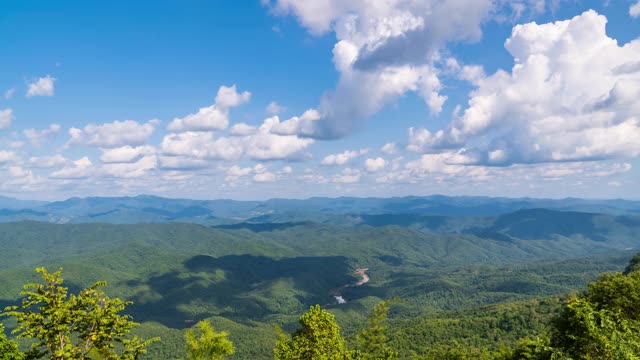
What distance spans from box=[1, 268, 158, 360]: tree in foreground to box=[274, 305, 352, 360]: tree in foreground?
18.2 metres

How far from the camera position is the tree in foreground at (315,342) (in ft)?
155

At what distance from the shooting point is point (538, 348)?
1564 inches

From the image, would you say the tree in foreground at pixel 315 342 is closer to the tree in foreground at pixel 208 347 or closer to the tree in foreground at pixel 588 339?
the tree in foreground at pixel 208 347

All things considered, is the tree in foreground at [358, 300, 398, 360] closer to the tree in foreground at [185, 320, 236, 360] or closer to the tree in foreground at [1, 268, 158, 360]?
the tree in foreground at [185, 320, 236, 360]

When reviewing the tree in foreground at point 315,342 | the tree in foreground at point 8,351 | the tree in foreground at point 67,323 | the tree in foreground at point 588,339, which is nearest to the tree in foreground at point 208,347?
the tree in foreground at point 315,342

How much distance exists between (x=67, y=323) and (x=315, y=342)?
2568 centimetres

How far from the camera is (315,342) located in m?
47.6

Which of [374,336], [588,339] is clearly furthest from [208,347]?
[588,339]

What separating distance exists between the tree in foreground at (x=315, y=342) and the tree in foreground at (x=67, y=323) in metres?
18.2

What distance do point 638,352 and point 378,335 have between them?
27365mm

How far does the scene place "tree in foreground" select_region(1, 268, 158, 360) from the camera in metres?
31.4

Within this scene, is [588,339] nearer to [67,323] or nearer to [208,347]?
[208,347]

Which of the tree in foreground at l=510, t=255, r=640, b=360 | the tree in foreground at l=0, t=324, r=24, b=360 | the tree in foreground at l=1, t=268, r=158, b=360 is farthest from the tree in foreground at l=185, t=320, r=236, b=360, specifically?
the tree in foreground at l=510, t=255, r=640, b=360

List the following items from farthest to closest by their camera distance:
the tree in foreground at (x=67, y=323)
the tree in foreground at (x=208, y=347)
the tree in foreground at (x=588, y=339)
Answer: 1. the tree in foreground at (x=208, y=347)
2. the tree in foreground at (x=588, y=339)
3. the tree in foreground at (x=67, y=323)
